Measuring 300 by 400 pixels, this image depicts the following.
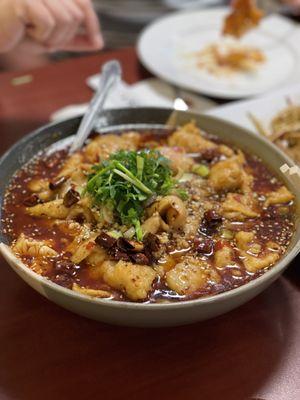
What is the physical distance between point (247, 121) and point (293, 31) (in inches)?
49.5

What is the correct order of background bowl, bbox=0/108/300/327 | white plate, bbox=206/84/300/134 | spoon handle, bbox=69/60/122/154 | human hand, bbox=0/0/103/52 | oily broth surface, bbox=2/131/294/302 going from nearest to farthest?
background bowl, bbox=0/108/300/327, oily broth surface, bbox=2/131/294/302, spoon handle, bbox=69/60/122/154, human hand, bbox=0/0/103/52, white plate, bbox=206/84/300/134

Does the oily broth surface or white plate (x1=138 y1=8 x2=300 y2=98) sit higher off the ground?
the oily broth surface

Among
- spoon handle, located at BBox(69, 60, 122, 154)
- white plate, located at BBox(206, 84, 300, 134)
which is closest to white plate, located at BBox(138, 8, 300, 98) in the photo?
white plate, located at BBox(206, 84, 300, 134)

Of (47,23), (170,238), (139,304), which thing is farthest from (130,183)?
(47,23)

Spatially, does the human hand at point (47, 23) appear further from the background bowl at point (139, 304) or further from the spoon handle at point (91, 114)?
the background bowl at point (139, 304)

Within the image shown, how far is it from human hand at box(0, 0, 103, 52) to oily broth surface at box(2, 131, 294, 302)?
67 cm

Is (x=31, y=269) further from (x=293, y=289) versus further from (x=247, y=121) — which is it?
(x=247, y=121)

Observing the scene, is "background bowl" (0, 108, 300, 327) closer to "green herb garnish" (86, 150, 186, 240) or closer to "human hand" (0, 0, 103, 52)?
"green herb garnish" (86, 150, 186, 240)

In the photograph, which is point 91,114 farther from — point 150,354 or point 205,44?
point 205,44

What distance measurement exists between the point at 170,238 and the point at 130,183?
0.58ft

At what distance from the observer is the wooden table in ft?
3.84

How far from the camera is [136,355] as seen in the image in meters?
1.26

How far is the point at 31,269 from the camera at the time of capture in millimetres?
1216

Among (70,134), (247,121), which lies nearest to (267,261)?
(70,134)
